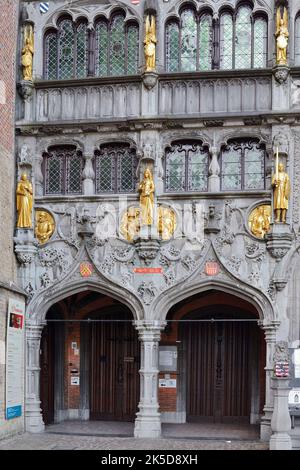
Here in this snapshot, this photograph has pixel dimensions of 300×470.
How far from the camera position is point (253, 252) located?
19.3 meters

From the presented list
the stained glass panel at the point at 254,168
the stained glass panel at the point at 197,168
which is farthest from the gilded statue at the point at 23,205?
the stained glass panel at the point at 254,168

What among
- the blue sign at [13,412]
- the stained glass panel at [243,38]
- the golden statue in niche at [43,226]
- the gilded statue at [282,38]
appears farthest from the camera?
the golden statue in niche at [43,226]

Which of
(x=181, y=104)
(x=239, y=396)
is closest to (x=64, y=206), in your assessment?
(x=181, y=104)

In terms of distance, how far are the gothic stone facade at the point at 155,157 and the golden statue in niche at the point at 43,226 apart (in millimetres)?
185

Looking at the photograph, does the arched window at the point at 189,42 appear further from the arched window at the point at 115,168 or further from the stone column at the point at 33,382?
the stone column at the point at 33,382

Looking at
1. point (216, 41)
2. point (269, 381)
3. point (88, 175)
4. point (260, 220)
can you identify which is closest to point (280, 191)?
point (260, 220)

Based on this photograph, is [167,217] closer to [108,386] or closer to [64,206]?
[64,206]

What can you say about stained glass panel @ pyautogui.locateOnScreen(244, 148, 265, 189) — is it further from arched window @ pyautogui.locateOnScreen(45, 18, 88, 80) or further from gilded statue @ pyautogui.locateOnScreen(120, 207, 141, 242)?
arched window @ pyautogui.locateOnScreen(45, 18, 88, 80)

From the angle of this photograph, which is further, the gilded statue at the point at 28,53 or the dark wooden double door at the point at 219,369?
the dark wooden double door at the point at 219,369

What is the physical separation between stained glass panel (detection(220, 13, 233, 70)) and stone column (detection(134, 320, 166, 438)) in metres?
6.05

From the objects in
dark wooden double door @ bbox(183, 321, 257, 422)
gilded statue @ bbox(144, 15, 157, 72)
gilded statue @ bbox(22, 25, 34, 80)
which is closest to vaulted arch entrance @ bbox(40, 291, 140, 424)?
dark wooden double door @ bbox(183, 321, 257, 422)

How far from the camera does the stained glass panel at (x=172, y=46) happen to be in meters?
20.1

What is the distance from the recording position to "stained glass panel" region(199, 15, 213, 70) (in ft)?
65.5

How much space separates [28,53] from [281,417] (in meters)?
9.98
